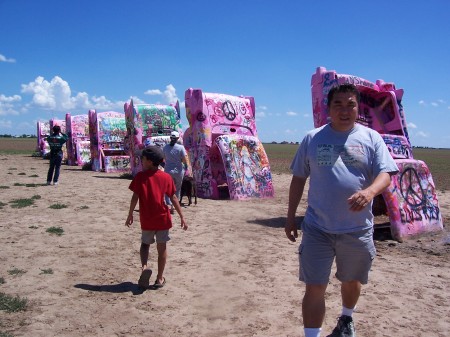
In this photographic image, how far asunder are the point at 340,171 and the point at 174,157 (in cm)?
629

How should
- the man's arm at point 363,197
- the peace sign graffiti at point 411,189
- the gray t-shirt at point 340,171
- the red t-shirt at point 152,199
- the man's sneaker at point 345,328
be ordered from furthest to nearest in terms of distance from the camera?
1. the peace sign graffiti at point 411,189
2. the red t-shirt at point 152,199
3. the man's sneaker at point 345,328
4. the gray t-shirt at point 340,171
5. the man's arm at point 363,197

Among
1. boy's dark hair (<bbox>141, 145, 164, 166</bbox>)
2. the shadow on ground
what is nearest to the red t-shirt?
boy's dark hair (<bbox>141, 145, 164, 166</bbox>)

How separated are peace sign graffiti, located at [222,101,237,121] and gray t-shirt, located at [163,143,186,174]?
399 cm

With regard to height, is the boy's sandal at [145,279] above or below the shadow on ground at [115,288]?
above

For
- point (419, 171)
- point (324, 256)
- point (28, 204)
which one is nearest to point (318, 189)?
point (324, 256)

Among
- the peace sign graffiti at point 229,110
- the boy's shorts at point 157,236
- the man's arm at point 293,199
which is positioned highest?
the peace sign graffiti at point 229,110

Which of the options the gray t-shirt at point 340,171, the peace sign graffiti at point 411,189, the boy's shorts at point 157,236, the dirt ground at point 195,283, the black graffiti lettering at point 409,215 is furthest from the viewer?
the peace sign graffiti at point 411,189

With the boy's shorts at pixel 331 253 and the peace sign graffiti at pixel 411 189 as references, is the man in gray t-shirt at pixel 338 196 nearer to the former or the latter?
the boy's shorts at pixel 331 253

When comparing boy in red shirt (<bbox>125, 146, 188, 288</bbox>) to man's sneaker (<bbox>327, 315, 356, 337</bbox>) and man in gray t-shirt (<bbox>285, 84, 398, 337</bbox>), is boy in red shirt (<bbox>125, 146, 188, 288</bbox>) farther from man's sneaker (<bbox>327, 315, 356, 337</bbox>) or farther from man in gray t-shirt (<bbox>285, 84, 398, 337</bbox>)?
man's sneaker (<bbox>327, 315, 356, 337</bbox>)

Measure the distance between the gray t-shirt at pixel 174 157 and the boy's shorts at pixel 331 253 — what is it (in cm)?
614

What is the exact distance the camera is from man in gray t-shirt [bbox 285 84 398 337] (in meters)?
3.08

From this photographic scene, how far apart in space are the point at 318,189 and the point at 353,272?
0.66 m

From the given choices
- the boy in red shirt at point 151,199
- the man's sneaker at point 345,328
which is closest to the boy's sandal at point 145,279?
the boy in red shirt at point 151,199

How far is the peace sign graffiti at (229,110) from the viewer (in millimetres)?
12844
